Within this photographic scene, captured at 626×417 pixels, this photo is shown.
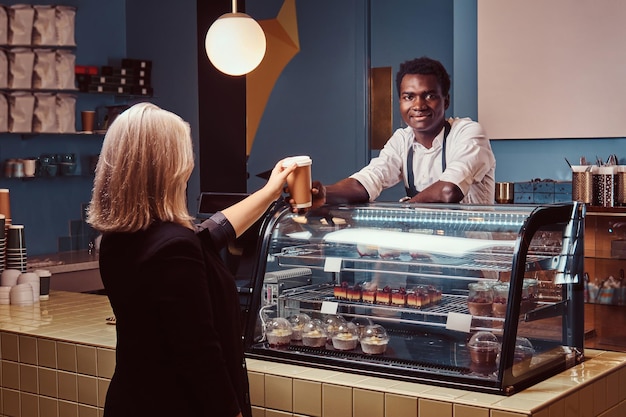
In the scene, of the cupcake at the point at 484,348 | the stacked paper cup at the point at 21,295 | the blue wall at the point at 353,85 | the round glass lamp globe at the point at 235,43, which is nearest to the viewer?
the cupcake at the point at 484,348

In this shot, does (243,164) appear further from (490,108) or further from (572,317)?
(572,317)

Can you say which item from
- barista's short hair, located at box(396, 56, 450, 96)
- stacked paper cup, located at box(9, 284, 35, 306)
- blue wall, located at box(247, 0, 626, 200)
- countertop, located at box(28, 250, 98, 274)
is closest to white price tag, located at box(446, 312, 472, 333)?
barista's short hair, located at box(396, 56, 450, 96)

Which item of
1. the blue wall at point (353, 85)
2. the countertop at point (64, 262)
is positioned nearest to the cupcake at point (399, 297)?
the blue wall at point (353, 85)

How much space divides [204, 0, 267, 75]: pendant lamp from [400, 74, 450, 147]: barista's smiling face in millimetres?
956

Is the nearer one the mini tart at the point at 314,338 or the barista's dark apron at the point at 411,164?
the mini tart at the point at 314,338

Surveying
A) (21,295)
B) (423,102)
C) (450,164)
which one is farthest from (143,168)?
(21,295)

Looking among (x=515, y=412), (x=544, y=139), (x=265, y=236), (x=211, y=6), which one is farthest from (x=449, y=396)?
(x=211, y=6)

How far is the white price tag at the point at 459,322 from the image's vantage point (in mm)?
2354

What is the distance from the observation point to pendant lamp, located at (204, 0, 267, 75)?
163 inches

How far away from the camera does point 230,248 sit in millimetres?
4422

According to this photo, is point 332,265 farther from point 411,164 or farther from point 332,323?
point 411,164

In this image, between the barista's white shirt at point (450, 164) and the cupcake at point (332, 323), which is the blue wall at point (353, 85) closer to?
the barista's white shirt at point (450, 164)

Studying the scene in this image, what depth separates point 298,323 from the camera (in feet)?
8.77

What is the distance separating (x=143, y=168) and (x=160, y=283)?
0.84 feet
